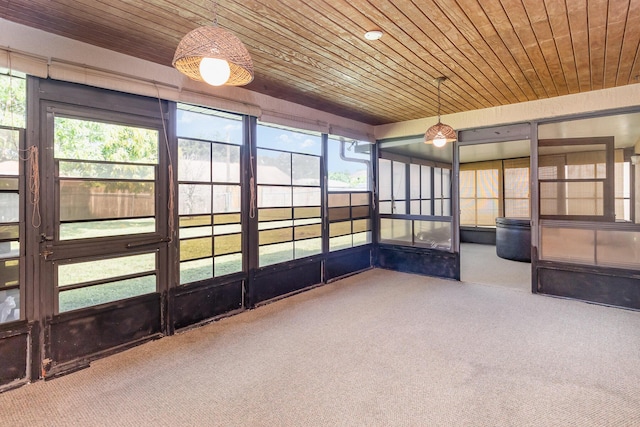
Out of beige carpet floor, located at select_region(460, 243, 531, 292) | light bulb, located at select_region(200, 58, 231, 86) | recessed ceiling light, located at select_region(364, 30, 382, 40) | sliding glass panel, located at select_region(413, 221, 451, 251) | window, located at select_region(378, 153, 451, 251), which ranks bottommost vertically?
beige carpet floor, located at select_region(460, 243, 531, 292)

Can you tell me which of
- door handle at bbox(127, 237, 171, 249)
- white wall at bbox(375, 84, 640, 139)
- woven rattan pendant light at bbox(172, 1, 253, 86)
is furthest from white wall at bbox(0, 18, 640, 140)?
woven rattan pendant light at bbox(172, 1, 253, 86)

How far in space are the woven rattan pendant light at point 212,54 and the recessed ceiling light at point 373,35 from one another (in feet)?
4.15

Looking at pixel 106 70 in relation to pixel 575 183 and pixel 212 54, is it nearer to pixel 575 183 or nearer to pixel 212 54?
pixel 212 54

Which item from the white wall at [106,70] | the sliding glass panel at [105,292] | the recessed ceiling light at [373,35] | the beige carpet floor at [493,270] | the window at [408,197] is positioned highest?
the recessed ceiling light at [373,35]

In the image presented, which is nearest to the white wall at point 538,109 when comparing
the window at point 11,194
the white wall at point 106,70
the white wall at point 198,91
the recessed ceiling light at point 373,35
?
the white wall at point 198,91

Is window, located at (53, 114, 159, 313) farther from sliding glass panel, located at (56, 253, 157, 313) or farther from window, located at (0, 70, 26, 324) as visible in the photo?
window, located at (0, 70, 26, 324)

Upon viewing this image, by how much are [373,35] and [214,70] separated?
1.45 meters

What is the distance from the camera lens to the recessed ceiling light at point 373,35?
100 inches

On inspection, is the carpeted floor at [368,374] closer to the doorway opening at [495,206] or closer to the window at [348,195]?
the window at [348,195]

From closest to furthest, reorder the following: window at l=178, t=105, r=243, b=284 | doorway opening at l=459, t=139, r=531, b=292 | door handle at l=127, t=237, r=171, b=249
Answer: door handle at l=127, t=237, r=171, b=249
window at l=178, t=105, r=243, b=284
doorway opening at l=459, t=139, r=531, b=292

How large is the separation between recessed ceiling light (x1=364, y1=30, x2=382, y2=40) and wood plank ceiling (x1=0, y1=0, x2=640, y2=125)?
0.13 ft

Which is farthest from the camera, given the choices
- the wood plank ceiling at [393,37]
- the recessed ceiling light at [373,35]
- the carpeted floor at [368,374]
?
the recessed ceiling light at [373,35]

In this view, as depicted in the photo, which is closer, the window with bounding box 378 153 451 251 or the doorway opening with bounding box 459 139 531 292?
the window with bounding box 378 153 451 251

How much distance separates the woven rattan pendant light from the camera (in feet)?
5.21
